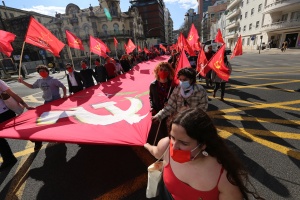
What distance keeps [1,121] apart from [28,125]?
0.87m

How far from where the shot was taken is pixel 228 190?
1.15 m

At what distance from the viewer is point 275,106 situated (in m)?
5.39

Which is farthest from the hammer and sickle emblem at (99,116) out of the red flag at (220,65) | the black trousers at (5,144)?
the red flag at (220,65)

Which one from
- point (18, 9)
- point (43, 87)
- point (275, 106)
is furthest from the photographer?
point (18, 9)

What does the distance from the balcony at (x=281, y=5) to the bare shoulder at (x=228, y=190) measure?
117ft

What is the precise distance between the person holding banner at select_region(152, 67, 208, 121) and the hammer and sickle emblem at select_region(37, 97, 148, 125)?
0.44 meters

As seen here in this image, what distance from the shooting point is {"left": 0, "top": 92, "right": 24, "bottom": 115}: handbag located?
336 centimetres

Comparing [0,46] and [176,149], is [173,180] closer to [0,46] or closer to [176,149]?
[176,149]

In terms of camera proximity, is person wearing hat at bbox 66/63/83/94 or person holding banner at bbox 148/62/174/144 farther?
person wearing hat at bbox 66/63/83/94

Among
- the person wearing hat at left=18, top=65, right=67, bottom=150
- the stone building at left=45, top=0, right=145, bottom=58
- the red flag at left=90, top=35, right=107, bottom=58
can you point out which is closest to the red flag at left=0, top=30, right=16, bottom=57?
the person wearing hat at left=18, top=65, right=67, bottom=150

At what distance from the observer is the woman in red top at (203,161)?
3.86 feet

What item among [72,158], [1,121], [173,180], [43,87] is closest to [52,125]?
[72,158]

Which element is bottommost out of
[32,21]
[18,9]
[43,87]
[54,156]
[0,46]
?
[54,156]

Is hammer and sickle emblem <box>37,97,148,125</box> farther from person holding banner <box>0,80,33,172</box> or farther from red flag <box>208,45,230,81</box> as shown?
red flag <box>208,45,230,81</box>
